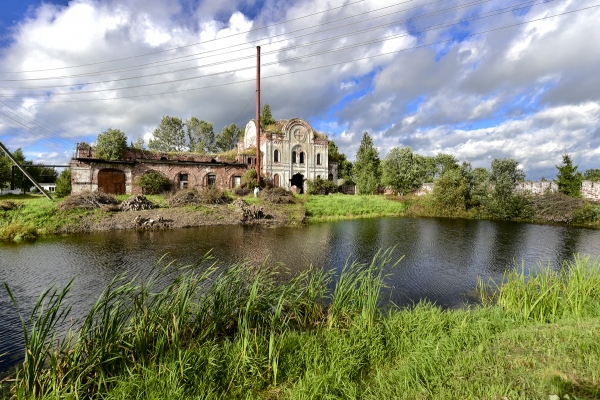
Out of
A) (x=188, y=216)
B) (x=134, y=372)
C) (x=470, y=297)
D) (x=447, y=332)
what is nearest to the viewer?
(x=134, y=372)

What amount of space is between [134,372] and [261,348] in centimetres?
153

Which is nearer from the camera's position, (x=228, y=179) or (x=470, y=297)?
(x=470, y=297)

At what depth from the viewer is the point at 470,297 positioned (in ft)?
22.9

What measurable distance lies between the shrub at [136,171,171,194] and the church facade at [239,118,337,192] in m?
9.84

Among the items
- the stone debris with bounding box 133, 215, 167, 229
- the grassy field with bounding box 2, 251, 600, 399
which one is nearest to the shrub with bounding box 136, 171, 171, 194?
the stone debris with bounding box 133, 215, 167, 229

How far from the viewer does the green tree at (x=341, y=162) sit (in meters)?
41.0

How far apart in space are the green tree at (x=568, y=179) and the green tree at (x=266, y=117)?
1304 inches

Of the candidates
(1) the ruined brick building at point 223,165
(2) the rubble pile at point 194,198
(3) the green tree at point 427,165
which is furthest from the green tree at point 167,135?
(3) the green tree at point 427,165

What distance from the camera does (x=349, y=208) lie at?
2602 cm

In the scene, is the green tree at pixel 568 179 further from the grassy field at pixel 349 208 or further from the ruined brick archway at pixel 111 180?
the ruined brick archway at pixel 111 180

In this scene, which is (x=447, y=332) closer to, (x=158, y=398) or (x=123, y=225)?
(x=158, y=398)

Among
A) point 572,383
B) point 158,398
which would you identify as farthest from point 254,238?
point 572,383

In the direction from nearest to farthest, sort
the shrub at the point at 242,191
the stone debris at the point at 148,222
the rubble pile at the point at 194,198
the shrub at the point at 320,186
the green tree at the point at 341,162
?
the stone debris at the point at 148,222
the rubble pile at the point at 194,198
the shrub at the point at 242,191
the shrub at the point at 320,186
the green tree at the point at 341,162

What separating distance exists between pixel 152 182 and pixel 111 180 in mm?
3756
